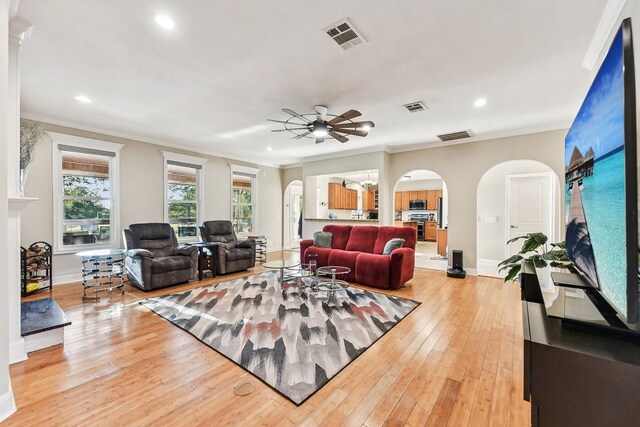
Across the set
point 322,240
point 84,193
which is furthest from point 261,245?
point 84,193

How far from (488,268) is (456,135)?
9.37ft

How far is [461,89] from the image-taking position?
10.9 ft

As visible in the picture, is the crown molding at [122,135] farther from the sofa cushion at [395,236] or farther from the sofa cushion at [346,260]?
the sofa cushion at [395,236]

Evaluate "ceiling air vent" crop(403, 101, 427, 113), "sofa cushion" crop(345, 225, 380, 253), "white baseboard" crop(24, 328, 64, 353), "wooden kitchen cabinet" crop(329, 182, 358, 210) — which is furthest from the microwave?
"white baseboard" crop(24, 328, 64, 353)

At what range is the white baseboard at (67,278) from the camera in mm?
4551

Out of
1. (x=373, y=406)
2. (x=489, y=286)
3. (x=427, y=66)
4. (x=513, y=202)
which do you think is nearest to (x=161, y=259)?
(x=373, y=406)

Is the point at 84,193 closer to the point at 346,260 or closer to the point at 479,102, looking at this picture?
the point at 346,260

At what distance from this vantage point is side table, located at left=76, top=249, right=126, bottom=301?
158 inches

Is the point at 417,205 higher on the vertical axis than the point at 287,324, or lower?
higher

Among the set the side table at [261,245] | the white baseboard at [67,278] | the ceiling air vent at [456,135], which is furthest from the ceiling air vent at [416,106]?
the white baseboard at [67,278]

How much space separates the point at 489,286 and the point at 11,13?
6271mm

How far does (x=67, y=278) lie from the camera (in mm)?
4664

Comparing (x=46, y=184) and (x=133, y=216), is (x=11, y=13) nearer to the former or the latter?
(x=46, y=184)

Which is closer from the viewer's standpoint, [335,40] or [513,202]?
[335,40]
